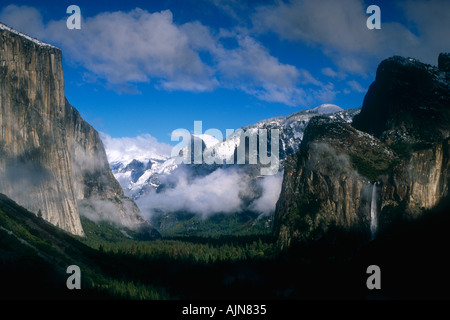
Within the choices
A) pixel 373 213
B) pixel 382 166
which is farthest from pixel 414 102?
pixel 373 213

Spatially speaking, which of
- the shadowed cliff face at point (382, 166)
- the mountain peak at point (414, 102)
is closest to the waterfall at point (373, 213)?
the shadowed cliff face at point (382, 166)

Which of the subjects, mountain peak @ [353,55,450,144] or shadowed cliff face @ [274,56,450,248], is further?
mountain peak @ [353,55,450,144]

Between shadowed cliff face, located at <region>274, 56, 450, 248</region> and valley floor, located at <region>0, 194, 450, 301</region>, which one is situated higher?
shadowed cliff face, located at <region>274, 56, 450, 248</region>

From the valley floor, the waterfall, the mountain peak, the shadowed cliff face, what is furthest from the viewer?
the mountain peak

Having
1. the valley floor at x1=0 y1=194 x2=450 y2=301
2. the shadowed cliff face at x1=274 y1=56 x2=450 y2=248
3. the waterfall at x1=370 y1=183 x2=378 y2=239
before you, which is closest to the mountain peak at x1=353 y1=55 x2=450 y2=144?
the shadowed cliff face at x1=274 y1=56 x2=450 y2=248

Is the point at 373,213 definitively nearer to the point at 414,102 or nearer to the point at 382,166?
the point at 382,166

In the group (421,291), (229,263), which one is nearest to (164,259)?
(229,263)

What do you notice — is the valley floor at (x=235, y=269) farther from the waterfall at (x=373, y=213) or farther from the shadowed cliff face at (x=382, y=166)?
the shadowed cliff face at (x=382, y=166)

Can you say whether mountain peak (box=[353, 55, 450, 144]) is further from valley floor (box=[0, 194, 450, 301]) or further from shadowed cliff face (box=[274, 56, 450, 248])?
valley floor (box=[0, 194, 450, 301])
